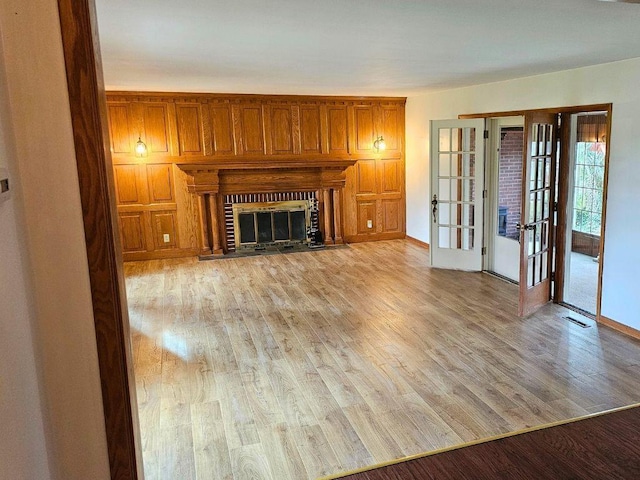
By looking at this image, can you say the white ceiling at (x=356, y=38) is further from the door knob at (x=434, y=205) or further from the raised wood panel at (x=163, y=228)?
the raised wood panel at (x=163, y=228)

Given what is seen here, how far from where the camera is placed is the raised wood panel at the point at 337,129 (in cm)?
781

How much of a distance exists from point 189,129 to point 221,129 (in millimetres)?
470

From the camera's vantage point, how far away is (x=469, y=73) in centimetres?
508

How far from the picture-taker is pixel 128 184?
7.12m

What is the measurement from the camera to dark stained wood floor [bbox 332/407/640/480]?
6.66ft

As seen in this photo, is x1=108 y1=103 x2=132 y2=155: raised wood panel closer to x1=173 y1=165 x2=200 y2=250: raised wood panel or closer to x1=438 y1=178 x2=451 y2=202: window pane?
x1=173 y1=165 x2=200 y2=250: raised wood panel

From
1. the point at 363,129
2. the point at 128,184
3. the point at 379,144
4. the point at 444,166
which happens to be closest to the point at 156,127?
the point at 128,184

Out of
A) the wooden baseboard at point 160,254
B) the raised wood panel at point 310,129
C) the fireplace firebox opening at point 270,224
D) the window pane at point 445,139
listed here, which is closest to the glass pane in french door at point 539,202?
the window pane at point 445,139

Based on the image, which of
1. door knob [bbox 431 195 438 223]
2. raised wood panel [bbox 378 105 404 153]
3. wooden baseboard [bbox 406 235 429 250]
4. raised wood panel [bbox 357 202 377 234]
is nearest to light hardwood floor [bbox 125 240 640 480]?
door knob [bbox 431 195 438 223]

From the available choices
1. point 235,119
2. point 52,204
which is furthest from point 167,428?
point 235,119

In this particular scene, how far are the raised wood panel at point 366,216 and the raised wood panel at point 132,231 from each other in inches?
138

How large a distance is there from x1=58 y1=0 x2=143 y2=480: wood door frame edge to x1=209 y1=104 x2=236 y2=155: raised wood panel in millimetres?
6240

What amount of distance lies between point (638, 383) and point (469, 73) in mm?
3305

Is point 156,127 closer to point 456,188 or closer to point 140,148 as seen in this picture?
point 140,148
